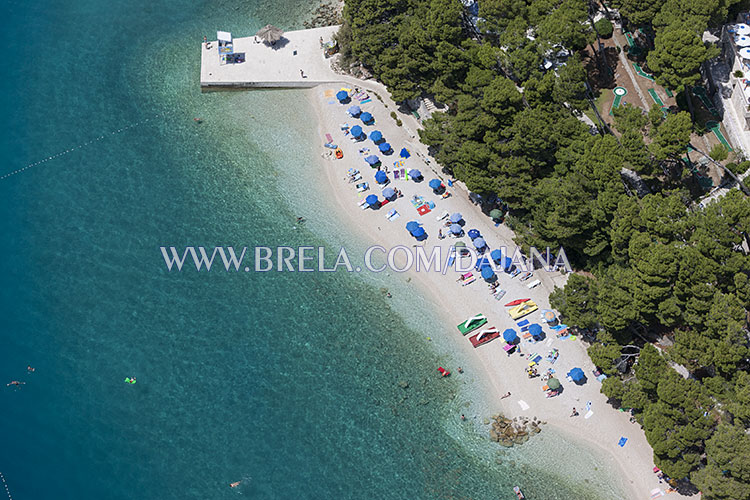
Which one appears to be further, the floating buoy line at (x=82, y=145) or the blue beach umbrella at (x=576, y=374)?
the floating buoy line at (x=82, y=145)

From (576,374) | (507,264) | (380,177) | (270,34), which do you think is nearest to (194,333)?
(380,177)

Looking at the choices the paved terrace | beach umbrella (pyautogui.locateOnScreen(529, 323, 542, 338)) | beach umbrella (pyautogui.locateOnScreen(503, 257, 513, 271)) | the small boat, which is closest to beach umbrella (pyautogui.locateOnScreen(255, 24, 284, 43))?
the paved terrace

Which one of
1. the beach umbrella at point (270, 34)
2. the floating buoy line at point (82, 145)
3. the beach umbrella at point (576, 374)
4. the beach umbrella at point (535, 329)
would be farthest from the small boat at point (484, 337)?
the beach umbrella at point (270, 34)

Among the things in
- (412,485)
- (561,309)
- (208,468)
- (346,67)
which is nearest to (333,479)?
(412,485)

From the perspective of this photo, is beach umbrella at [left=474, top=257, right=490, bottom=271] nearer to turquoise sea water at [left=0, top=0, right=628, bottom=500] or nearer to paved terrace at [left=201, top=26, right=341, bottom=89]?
turquoise sea water at [left=0, top=0, right=628, bottom=500]

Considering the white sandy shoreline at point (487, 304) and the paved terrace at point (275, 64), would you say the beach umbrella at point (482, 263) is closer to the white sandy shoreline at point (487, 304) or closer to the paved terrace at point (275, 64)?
the white sandy shoreline at point (487, 304)

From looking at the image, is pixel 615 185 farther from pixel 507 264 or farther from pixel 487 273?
pixel 487 273
